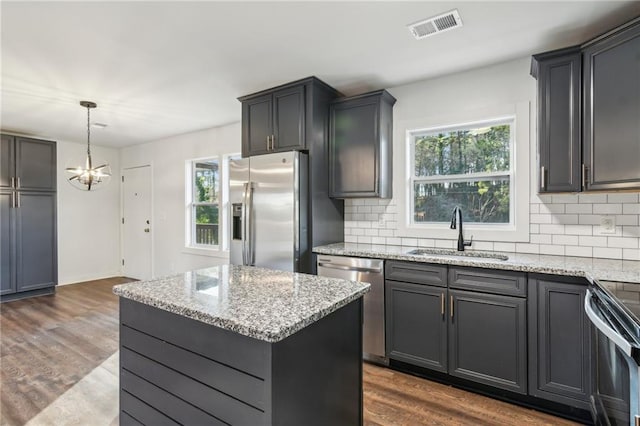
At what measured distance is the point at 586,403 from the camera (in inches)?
76.4

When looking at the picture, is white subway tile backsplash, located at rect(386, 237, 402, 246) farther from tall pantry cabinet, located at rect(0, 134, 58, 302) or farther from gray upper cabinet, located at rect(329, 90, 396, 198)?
tall pantry cabinet, located at rect(0, 134, 58, 302)

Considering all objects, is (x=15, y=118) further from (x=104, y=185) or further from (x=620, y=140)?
(x=620, y=140)

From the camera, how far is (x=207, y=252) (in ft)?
15.9

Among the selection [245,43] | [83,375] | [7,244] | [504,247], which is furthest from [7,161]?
[504,247]

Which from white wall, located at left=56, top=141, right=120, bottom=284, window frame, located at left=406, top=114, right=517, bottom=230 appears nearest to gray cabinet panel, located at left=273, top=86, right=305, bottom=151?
window frame, located at left=406, top=114, right=517, bottom=230

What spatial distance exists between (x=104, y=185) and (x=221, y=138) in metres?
2.90

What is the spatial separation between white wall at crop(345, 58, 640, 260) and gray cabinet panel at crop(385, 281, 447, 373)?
0.69 metres

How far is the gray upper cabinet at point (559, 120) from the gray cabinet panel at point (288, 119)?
6.23ft

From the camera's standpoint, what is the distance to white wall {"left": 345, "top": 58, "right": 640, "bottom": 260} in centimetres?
234

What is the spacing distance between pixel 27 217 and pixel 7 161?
0.83 meters

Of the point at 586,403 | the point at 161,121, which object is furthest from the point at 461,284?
the point at 161,121

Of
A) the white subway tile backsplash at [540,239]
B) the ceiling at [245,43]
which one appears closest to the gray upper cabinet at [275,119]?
the ceiling at [245,43]

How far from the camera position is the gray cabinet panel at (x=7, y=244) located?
457 centimetres

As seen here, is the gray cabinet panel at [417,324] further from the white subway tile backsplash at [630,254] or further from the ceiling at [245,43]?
the ceiling at [245,43]
